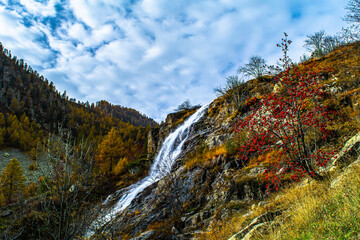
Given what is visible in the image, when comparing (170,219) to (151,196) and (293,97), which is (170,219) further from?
(293,97)

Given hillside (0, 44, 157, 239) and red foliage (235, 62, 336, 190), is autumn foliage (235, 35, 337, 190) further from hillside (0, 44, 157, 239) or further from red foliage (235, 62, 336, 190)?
hillside (0, 44, 157, 239)

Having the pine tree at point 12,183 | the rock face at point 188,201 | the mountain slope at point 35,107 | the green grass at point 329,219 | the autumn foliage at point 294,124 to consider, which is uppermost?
the mountain slope at point 35,107

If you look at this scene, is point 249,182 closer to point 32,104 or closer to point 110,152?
point 110,152

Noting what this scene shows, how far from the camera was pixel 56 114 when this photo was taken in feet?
312

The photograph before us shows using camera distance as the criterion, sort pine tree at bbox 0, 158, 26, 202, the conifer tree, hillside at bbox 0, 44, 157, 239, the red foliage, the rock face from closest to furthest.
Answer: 1. hillside at bbox 0, 44, 157, 239
2. the red foliage
3. the rock face
4. pine tree at bbox 0, 158, 26, 202
5. the conifer tree

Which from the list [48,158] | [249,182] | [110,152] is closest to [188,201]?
[249,182]

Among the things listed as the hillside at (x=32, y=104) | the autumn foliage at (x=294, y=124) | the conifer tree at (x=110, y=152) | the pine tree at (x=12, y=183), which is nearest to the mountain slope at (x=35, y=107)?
the hillside at (x=32, y=104)

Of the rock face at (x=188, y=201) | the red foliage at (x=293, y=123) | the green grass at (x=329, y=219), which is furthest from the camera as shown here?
the rock face at (x=188, y=201)

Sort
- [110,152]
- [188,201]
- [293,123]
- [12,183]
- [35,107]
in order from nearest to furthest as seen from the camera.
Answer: [293,123] → [188,201] → [12,183] → [110,152] → [35,107]

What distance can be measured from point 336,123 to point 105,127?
108 m

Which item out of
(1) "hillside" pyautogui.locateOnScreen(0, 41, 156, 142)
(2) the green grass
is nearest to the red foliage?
(2) the green grass

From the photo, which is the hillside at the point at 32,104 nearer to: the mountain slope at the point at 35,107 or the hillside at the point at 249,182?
the mountain slope at the point at 35,107

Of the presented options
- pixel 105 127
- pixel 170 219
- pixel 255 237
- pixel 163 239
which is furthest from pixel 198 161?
pixel 105 127

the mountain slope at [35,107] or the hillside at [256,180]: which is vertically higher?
the mountain slope at [35,107]
